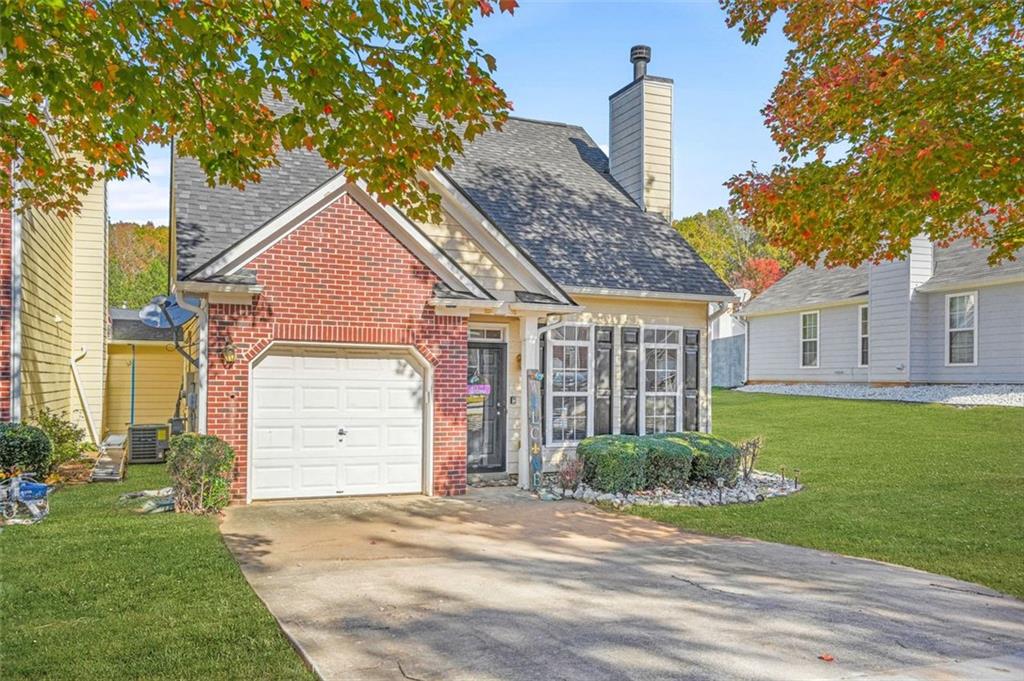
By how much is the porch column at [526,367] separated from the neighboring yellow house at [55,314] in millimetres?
7509

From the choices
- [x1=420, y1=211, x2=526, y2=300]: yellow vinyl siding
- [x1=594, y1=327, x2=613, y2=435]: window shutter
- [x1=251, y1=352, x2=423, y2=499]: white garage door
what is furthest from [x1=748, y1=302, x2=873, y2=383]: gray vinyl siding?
[x1=251, y1=352, x2=423, y2=499]: white garage door

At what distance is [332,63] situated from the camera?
6.52m

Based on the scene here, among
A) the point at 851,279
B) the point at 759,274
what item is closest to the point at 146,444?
the point at 851,279

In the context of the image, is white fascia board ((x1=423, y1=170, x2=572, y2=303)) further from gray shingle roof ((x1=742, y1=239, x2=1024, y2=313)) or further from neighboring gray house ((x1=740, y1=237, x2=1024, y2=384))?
gray shingle roof ((x1=742, y1=239, x2=1024, y2=313))

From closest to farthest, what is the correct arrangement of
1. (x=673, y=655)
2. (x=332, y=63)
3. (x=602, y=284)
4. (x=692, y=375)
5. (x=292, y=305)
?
1. (x=673, y=655)
2. (x=332, y=63)
3. (x=292, y=305)
4. (x=602, y=284)
5. (x=692, y=375)

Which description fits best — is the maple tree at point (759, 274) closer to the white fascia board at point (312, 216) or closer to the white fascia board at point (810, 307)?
the white fascia board at point (810, 307)

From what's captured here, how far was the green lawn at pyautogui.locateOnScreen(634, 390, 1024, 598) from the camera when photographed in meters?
8.67

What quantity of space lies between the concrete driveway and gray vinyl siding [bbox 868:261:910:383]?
16.0 meters

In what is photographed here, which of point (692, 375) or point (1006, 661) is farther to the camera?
point (692, 375)

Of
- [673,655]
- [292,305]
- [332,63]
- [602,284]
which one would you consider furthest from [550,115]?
[673,655]

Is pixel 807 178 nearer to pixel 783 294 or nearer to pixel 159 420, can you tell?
pixel 159 420

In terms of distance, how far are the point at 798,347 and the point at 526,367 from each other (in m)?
18.3

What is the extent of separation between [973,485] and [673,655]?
911 cm

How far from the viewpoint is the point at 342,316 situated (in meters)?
10.9
